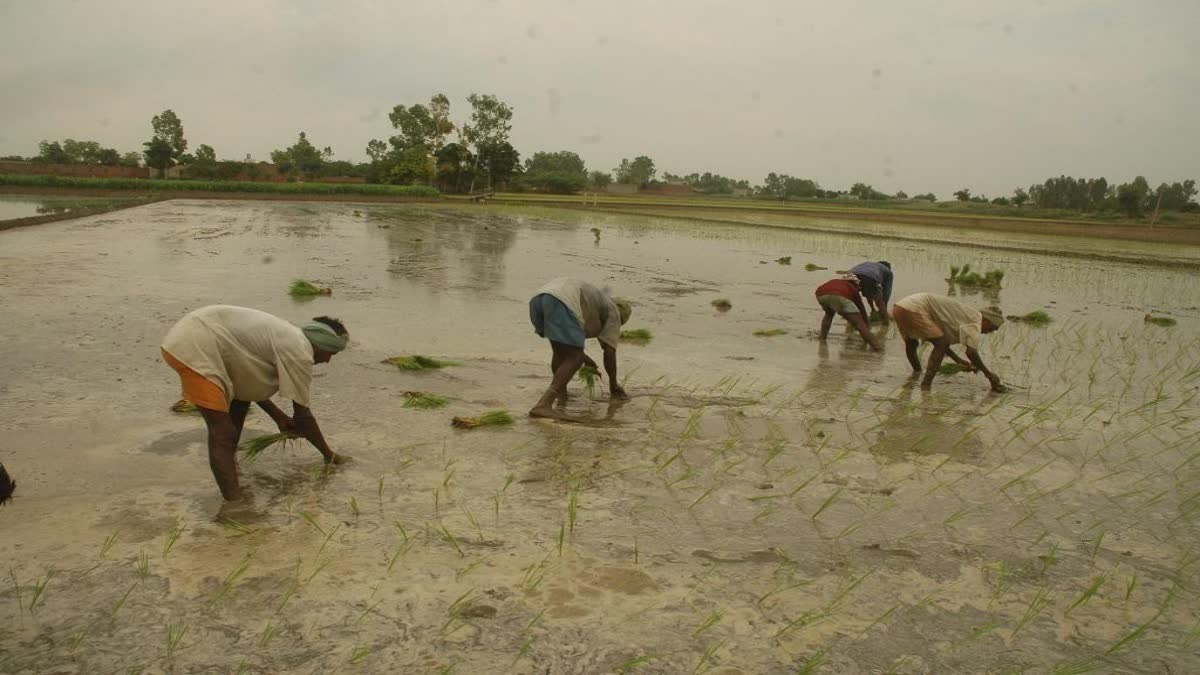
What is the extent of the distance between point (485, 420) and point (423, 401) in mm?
610

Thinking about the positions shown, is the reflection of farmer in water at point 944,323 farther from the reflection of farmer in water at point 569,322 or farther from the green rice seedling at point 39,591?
the green rice seedling at point 39,591

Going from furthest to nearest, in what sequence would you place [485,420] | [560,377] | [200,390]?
1. [560,377]
2. [485,420]
3. [200,390]

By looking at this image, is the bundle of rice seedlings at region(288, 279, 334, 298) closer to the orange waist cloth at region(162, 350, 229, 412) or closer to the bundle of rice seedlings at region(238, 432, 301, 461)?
the bundle of rice seedlings at region(238, 432, 301, 461)

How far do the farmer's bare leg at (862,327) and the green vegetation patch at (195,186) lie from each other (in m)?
38.5

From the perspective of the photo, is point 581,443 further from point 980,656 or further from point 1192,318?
point 1192,318

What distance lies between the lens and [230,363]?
339 centimetres

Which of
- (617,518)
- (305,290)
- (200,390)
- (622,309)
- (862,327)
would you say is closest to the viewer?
(200,390)

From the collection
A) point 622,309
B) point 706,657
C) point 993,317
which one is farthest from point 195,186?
point 706,657

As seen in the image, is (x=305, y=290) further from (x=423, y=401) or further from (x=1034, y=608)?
(x=1034, y=608)

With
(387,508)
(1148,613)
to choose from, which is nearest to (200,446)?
(387,508)

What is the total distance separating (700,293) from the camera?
11.9 m

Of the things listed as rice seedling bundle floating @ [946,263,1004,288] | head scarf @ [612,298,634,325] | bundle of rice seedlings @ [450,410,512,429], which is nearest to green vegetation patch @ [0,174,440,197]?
rice seedling bundle floating @ [946,263,1004,288]

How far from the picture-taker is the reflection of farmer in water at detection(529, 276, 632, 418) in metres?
4.85

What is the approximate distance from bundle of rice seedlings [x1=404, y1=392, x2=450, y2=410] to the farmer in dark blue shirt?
512 cm
